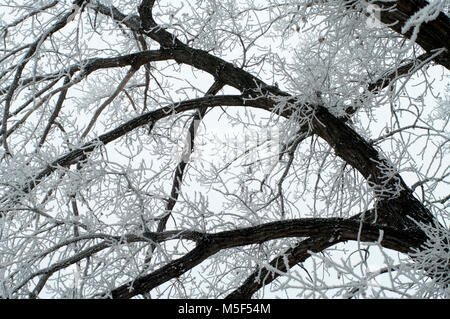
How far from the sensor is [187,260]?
3.99m

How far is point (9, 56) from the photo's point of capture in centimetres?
552

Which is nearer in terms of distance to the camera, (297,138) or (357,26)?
(357,26)

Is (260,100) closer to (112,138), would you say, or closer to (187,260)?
(112,138)

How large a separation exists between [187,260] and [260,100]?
2036 mm

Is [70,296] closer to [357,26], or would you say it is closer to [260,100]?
[260,100]

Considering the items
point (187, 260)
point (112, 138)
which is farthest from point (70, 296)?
point (112, 138)

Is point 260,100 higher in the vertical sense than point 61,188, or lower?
higher

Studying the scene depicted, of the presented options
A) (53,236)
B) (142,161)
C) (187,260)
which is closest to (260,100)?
(142,161)

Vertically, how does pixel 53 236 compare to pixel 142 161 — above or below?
below

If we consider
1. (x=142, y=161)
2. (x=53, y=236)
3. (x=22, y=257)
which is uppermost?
(x=142, y=161)
